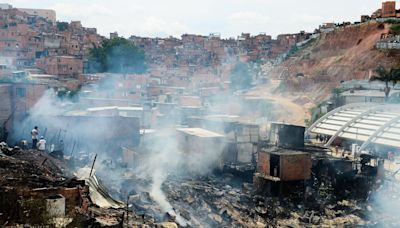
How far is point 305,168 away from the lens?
56.1 ft

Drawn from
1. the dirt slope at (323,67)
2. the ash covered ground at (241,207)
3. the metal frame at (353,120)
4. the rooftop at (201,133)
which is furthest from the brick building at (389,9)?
the ash covered ground at (241,207)

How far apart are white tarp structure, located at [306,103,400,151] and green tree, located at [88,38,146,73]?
2330cm

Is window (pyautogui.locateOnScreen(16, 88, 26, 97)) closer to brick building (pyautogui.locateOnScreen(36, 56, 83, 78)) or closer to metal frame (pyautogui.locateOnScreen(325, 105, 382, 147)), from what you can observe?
metal frame (pyautogui.locateOnScreen(325, 105, 382, 147))

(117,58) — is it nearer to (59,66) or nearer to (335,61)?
(59,66)

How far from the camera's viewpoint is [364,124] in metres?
24.5

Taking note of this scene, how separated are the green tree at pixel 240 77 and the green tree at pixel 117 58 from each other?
9.08 metres

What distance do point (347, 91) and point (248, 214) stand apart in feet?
62.8


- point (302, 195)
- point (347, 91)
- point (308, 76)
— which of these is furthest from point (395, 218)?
point (308, 76)

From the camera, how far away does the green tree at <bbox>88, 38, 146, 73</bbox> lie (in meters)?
44.7

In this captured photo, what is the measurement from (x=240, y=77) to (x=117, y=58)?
12.5 m

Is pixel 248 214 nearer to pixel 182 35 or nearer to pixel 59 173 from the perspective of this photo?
pixel 59 173

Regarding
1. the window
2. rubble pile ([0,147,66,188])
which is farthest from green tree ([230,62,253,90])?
rubble pile ([0,147,66,188])

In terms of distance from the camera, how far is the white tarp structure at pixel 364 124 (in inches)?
882

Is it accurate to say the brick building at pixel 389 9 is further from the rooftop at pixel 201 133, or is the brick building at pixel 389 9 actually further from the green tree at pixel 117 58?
the rooftop at pixel 201 133
